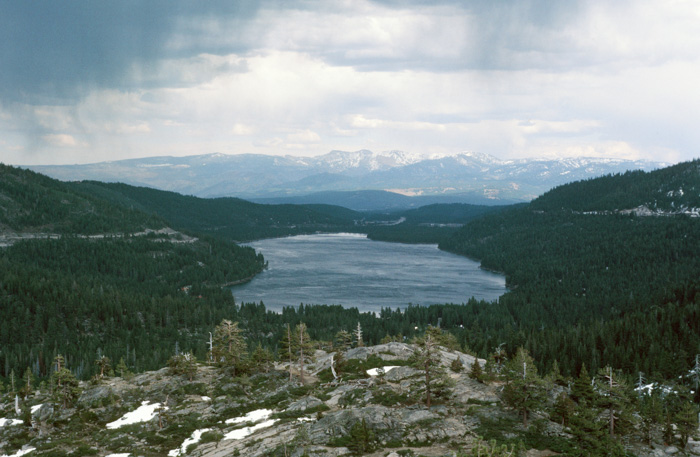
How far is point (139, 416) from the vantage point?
73.3 metres

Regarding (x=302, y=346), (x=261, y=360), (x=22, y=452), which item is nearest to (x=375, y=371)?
(x=302, y=346)

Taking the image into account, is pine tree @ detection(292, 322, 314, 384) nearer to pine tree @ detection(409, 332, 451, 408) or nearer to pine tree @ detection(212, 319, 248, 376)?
pine tree @ detection(212, 319, 248, 376)

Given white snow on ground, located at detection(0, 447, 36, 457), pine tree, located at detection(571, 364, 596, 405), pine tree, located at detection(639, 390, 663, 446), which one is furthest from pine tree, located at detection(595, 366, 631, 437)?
white snow on ground, located at detection(0, 447, 36, 457)

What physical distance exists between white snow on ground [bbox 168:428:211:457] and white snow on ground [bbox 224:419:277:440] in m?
3.99

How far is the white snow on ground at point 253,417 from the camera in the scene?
6488cm

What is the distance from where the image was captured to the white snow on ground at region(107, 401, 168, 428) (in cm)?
7156

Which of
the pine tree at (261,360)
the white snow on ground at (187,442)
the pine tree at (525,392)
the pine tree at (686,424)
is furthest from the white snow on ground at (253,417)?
the pine tree at (686,424)

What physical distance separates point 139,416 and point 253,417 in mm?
19176

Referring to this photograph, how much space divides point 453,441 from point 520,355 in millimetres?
14237

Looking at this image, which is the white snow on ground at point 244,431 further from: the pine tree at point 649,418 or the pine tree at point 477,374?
the pine tree at point 649,418

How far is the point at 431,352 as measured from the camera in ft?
204

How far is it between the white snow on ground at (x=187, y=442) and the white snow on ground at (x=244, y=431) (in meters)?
3.99

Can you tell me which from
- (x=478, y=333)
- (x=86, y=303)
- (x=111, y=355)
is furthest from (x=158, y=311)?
(x=478, y=333)

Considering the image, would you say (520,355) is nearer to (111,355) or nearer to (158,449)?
(158,449)
